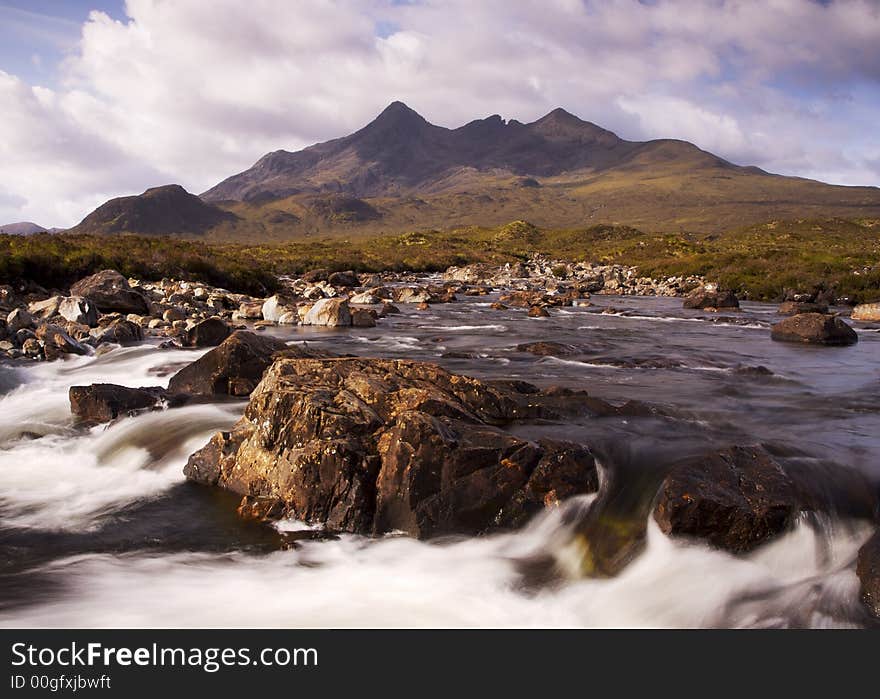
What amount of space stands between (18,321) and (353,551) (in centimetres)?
1751

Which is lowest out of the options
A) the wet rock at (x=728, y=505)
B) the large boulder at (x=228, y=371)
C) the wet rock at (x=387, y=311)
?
the wet rock at (x=728, y=505)

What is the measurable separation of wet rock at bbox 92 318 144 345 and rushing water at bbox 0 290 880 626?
588cm

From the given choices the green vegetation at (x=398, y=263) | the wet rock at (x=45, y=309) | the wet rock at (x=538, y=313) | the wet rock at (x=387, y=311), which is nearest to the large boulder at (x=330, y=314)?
the wet rock at (x=387, y=311)

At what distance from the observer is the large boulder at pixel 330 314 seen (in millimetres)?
26594

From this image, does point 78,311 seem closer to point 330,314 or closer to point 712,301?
point 330,314

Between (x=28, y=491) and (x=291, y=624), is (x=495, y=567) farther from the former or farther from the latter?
(x=28, y=491)

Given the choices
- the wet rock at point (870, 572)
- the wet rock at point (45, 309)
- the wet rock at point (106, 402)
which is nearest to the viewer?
the wet rock at point (870, 572)

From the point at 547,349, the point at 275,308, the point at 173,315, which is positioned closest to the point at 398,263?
the point at 275,308

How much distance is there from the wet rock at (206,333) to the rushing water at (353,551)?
5.62 metres

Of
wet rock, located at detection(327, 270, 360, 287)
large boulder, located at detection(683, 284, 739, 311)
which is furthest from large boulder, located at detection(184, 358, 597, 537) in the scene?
wet rock, located at detection(327, 270, 360, 287)

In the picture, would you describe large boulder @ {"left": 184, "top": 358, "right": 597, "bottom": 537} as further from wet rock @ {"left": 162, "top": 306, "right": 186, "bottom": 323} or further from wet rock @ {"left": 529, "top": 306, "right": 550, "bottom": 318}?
wet rock @ {"left": 529, "top": 306, "right": 550, "bottom": 318}
